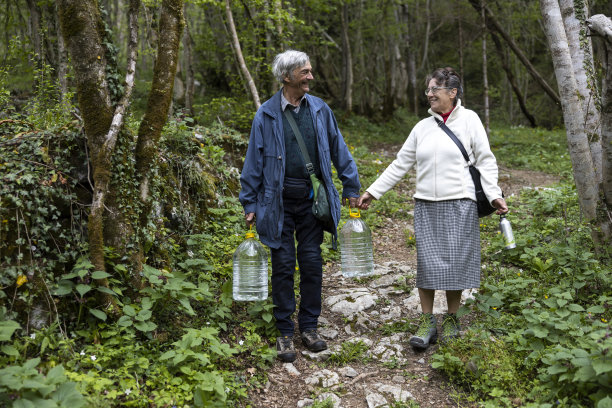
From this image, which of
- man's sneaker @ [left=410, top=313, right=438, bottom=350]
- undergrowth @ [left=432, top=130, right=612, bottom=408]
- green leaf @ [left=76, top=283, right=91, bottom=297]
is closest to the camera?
undergrowth @ [left=432, top=130, right=612, bottom=408]

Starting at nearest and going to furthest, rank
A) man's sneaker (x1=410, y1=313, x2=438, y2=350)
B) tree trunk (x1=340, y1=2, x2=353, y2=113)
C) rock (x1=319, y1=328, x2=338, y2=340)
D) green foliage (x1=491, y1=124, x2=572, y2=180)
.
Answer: man's sneaker (x1=410, y1=313, x2=438, y2=350), rock (x1=319, y1=328, x2=338, y2=340), green foliage (x1=491, y1=124, x2=572, y2=180), tree trunk (x1=340, y1=2, x2=353, y2=113)

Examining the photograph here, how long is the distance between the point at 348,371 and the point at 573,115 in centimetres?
381

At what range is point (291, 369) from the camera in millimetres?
4227

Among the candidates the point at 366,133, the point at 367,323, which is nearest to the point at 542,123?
the point at 366,133

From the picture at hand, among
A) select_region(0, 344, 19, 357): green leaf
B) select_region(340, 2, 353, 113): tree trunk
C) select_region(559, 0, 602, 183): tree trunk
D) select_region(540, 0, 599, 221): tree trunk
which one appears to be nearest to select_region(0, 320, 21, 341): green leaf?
select_region(0, 344, 19, 357): green leaf

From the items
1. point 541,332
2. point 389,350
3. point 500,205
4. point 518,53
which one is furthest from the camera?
point 518,53

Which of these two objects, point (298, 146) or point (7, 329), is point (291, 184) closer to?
point (298, 146)

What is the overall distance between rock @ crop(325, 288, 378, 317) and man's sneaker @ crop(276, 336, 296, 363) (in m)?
1.03

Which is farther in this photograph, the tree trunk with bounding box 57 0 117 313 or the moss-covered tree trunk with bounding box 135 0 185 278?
the moss-covered tree trunk with bounding box 135 0 185 278

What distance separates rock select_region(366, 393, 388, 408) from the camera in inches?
146

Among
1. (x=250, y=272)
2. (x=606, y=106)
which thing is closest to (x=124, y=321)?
(x=250, y=272)

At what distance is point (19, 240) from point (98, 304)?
75 cm

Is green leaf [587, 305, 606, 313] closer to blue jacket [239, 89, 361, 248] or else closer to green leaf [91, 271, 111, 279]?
blue jacket [239, 89, 361, 248]

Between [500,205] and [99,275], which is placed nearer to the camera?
[99,275]
